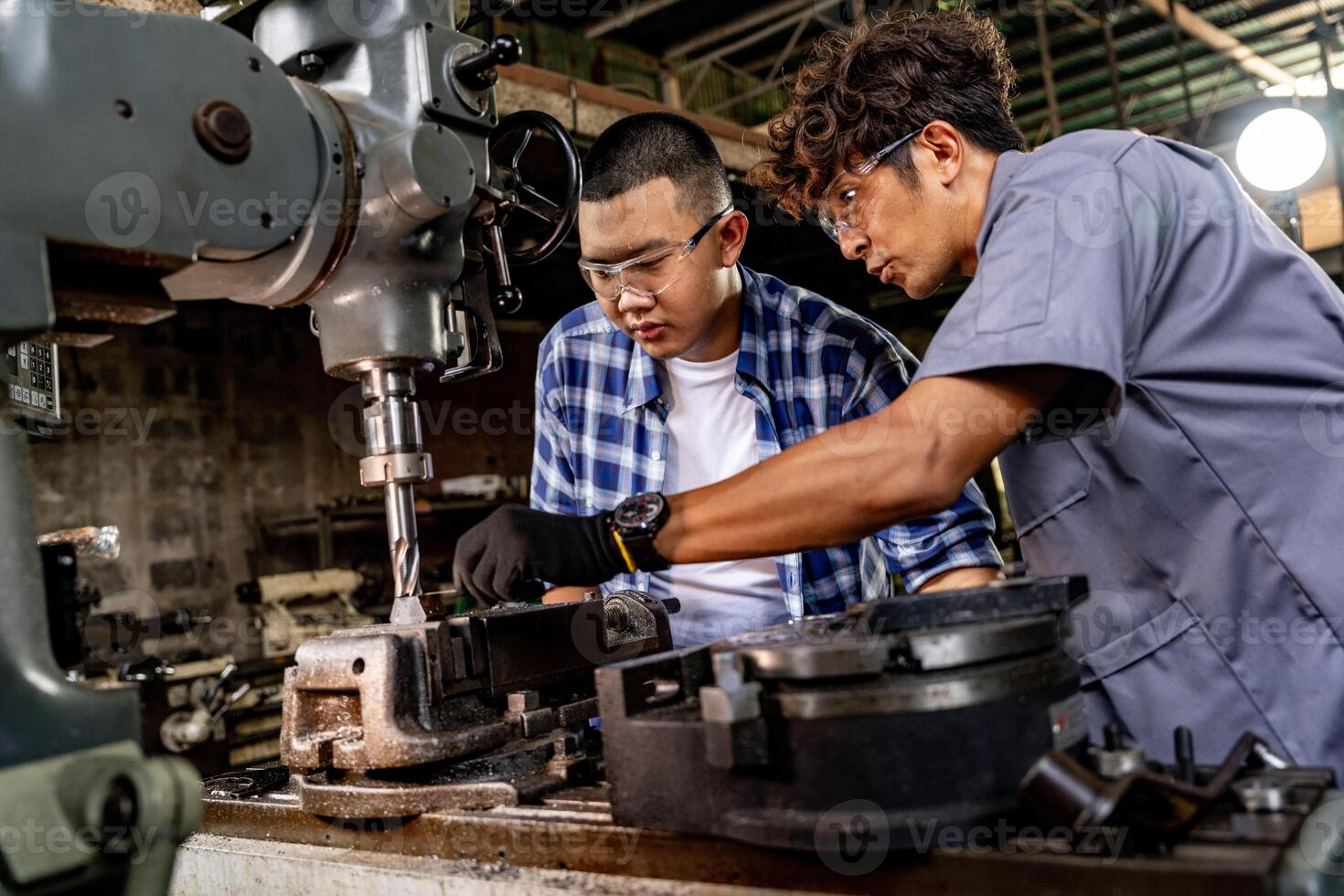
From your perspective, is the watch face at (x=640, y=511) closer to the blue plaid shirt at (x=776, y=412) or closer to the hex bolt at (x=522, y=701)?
the hex bolt at (x=522, y=701)

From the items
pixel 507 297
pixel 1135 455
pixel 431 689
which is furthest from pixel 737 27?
pixel 431 689

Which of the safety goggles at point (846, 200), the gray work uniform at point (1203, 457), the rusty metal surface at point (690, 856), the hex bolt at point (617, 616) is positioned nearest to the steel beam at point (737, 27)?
the safety goggles at point (846, 200)

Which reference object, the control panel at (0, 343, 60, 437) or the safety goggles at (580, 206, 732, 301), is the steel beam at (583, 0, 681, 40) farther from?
the control panel at (0, 343, 60, 437)

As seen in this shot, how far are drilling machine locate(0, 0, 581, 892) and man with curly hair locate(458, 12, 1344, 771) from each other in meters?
0.26

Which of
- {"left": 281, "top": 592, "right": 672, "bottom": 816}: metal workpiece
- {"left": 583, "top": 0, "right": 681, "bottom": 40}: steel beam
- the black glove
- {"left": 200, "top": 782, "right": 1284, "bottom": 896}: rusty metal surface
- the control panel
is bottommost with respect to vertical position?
{"left": 200, "top": 782, "right": 1284, "bottom": 896}: rusty metal surface

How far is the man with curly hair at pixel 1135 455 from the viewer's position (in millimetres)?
1015

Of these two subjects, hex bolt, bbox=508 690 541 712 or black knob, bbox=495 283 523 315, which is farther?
black knob, bbox=495 283 523 315

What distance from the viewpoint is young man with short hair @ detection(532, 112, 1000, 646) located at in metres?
1.85

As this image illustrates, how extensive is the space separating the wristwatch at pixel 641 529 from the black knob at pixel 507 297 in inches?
11.7

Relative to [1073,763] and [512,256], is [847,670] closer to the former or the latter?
[1073,763]

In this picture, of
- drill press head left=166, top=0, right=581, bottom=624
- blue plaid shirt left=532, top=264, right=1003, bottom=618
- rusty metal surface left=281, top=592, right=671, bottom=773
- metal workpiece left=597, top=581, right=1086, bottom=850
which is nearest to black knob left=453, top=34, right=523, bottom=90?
drill press head left=166, top=0, right=581, bottom=624

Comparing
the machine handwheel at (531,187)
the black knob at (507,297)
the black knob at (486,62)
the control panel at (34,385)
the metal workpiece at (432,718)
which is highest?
the black knob at (486,62)

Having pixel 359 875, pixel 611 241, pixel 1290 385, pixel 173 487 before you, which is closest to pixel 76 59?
pixel 359 875

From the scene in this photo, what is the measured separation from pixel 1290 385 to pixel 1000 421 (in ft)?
1.36
